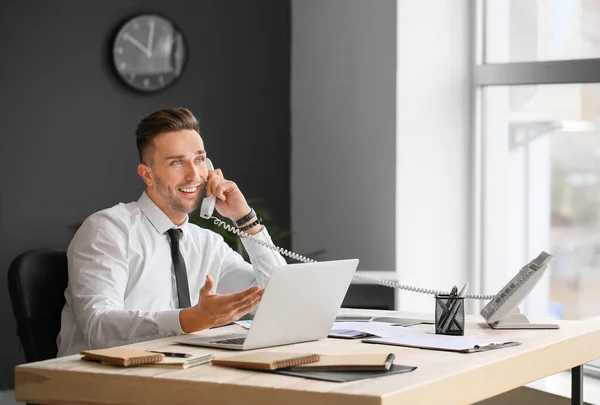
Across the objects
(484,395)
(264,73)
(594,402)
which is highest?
(264,73)

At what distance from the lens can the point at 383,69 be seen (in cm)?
468

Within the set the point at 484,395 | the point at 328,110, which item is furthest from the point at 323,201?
the point at 484,395

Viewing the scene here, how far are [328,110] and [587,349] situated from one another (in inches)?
106

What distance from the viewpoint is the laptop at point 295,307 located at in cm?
216

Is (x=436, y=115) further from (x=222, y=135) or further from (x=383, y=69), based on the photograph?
(x=222, y=135)

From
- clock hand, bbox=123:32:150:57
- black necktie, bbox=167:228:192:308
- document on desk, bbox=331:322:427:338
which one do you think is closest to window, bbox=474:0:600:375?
clock hand, bbox=123:32:150:57

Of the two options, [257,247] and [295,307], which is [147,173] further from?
[295,307]

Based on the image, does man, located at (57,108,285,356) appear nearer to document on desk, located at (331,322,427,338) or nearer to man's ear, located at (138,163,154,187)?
man's ear, located at (138,163,154,187)

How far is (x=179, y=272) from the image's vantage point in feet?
9.29

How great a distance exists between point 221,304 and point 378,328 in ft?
1.69

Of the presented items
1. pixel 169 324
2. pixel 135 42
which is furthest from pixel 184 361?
pixel 135 42

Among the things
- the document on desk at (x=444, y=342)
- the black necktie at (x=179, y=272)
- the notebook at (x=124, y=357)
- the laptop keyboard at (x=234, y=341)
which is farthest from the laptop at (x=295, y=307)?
the black necktie at (x=179, y=272)

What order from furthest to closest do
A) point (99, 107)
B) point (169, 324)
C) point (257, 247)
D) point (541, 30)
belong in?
point (99, 107)
point (541, 30)
point (257, 247)
point (169, 324)

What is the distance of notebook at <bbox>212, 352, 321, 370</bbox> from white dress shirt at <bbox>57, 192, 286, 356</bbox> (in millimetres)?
454
